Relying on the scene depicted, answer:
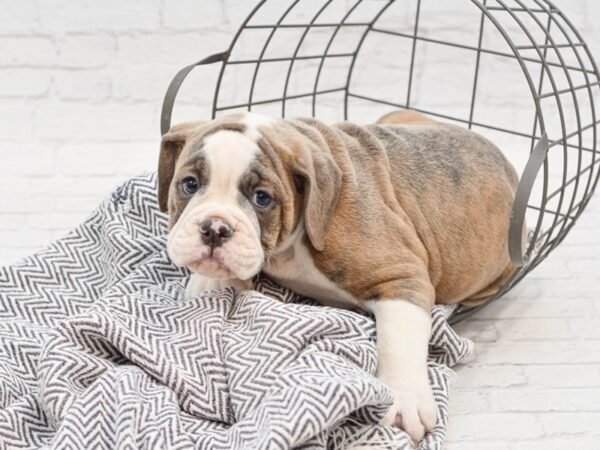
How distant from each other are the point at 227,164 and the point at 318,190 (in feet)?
0.58

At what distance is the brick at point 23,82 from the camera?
303 centimetres

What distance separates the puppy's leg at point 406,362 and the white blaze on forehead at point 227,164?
36cm

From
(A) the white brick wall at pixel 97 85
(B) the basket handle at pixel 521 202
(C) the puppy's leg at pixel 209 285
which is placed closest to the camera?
(B) the basket handle at pixel 521 202

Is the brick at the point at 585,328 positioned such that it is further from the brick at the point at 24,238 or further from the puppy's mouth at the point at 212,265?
the brick at the point at 24,238

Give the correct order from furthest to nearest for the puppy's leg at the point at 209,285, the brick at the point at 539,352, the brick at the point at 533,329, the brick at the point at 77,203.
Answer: the brick at the point at 77,203 < the brick at the point at 533,329 < the brick at the point at 539,352 < the puppy's leg at the point at 209,285

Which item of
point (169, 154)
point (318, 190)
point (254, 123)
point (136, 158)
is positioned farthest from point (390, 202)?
point (136, 158)

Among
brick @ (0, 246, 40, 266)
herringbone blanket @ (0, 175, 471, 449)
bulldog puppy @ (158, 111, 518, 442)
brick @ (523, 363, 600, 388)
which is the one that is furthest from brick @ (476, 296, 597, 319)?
brick @ (0, 246, 40, 266)

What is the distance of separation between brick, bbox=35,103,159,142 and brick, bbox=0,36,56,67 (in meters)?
0.14

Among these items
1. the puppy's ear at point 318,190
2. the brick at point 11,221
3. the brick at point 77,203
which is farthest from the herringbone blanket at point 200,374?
the brick at point 77,203

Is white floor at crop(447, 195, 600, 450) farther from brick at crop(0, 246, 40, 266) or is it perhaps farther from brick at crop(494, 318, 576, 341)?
brick at crop(0, 246, 40, 266)

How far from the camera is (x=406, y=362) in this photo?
173 cm

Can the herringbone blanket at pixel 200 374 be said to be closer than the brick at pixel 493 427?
Yes

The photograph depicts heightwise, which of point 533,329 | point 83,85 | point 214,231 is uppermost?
point 214,231

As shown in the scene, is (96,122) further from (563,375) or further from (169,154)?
(563,375)
